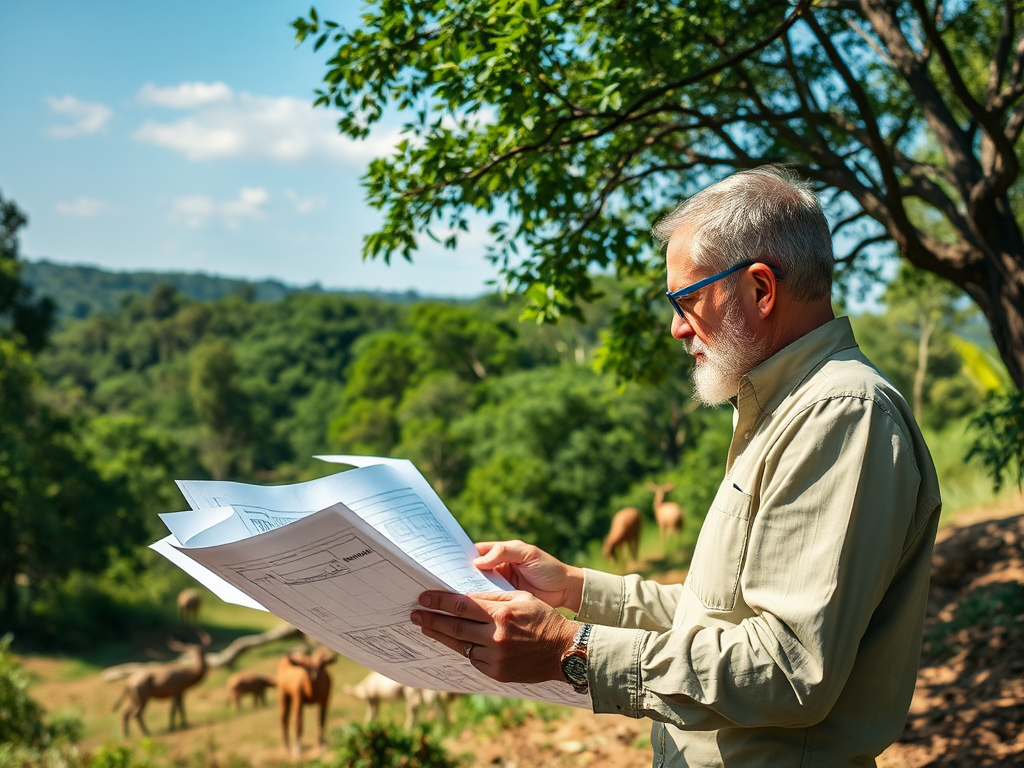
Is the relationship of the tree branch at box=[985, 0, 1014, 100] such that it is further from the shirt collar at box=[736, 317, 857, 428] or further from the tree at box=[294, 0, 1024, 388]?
the shirt collar at box=[736, 317, 857, 428]

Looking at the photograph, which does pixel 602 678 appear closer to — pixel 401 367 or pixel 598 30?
pixel 598 30

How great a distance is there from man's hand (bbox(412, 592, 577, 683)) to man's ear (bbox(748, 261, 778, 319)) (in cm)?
62

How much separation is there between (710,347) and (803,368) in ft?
0.59

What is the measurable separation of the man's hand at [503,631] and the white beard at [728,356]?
1.66 ft

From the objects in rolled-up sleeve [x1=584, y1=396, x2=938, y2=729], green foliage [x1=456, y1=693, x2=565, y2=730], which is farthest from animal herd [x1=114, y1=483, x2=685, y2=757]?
rolled-up sleeve [x1=584, y1=396, x2=938, y2=729]

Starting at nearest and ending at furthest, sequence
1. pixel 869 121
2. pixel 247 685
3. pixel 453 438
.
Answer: pixel 869 121 < pixel 247 685 < pixel 453 438

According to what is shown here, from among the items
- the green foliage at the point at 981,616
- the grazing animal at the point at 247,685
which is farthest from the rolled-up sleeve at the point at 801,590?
the grazing animal at the point at 247,685

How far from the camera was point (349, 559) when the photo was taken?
1409 millimetres

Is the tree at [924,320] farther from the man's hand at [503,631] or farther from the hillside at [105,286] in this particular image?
the hillside at [105,286]

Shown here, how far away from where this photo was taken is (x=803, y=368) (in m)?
1.45

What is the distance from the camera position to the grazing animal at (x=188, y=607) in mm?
21484

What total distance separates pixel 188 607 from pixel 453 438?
12.0 meters

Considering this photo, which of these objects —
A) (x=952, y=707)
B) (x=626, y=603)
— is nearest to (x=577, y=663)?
(x=626, y=603)

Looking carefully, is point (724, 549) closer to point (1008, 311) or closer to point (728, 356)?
point (728, 356)
